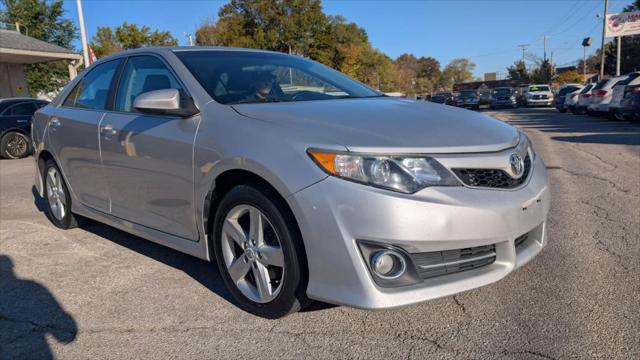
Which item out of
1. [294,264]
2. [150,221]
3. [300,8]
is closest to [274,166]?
[294,264]

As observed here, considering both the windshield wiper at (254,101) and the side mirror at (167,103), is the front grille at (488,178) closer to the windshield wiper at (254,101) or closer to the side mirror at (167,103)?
the windshield wiper at (254,101)

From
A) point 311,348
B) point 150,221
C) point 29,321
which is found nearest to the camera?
point 311,348

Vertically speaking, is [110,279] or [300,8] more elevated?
[300,8]

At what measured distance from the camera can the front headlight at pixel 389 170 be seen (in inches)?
92.8

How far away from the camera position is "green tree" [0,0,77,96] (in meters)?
32.7

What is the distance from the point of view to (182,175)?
3082mm

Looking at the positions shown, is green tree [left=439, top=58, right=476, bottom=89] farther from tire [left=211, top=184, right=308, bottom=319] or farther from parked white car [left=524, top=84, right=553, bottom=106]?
tire [left=211, top=184, right=308, bottom=319]

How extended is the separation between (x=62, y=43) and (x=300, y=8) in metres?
20.5

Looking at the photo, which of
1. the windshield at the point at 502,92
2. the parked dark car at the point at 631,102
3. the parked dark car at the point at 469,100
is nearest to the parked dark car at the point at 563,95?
the windshield at the point at 502,92

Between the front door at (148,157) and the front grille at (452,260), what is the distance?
1406mm

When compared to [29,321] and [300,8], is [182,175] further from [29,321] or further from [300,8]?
[300,8]

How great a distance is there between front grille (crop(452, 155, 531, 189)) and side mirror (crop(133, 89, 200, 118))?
5.13ft

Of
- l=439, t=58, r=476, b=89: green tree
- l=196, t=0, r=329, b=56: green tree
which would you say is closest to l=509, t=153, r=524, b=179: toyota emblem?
l=196, t=0, r=329, b=56: green tree

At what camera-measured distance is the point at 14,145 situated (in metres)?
12.1
